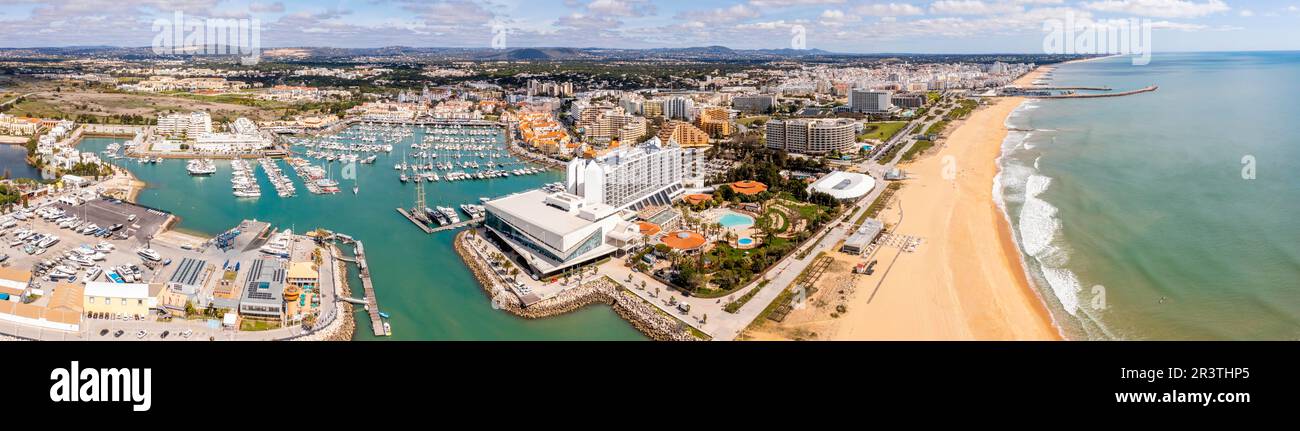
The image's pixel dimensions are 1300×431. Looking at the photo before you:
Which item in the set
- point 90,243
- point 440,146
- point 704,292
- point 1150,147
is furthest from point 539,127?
point 1150,147

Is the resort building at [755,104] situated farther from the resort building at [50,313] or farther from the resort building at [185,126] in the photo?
the resort building at [50,313]

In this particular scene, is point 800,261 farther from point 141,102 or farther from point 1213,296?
point 141,102

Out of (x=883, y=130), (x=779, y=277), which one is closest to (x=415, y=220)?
(x=779, y=277)

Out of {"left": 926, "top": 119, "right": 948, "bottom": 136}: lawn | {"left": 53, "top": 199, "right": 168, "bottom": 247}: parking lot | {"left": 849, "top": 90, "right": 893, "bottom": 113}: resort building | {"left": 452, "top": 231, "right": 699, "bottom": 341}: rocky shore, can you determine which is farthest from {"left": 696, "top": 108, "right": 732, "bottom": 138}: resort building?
{"left": 53, "top": 199, "right": 168, "bottom": 247}: parking lot

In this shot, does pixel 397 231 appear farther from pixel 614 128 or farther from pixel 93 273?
pixel 614 128

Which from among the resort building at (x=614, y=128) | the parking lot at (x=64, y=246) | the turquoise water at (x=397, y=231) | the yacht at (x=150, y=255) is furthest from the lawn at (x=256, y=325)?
the resort building at (x=614, y=128)

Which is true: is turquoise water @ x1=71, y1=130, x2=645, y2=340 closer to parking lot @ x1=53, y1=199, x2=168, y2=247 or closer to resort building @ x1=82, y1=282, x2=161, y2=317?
parking lot @ x1=53, y1=199, x2=168, y2=247

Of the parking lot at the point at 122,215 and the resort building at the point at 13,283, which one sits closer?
the resort building at the point at 13,283
